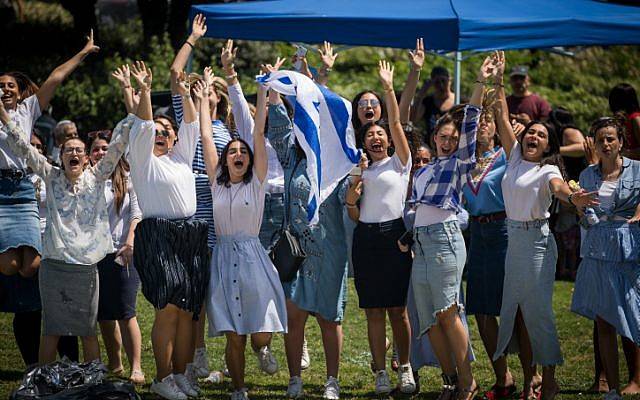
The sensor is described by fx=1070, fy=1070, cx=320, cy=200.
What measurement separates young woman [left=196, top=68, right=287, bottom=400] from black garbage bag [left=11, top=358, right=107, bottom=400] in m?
0.81

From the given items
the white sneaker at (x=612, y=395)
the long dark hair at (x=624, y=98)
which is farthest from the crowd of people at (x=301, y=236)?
the long dark hair at (x=624, y=98)

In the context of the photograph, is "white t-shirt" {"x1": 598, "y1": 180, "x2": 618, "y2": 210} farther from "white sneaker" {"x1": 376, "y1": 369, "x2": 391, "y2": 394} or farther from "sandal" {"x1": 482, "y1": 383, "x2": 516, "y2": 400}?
"white sneaker" {"x1": 376, "y1": 369, "x2": 391, "y2": 394}

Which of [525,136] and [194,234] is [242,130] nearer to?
[194,234]

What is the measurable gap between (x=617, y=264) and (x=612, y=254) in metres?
0.08

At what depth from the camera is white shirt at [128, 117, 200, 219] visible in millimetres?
6758

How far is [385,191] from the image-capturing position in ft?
23.8

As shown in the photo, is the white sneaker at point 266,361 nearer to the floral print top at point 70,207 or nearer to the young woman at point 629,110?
the floral print top at point 70,207

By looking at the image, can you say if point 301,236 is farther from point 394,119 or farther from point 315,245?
point 394,119

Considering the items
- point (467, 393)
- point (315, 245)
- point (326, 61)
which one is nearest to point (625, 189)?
point (467, 393)

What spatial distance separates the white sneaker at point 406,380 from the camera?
743 centimetres

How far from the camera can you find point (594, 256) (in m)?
7.19

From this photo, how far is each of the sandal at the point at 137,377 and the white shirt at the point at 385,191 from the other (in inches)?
77.4

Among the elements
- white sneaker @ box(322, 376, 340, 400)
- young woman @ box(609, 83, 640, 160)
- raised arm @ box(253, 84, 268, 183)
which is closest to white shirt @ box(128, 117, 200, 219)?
raised arm @ box(253, 84, 268, 183)

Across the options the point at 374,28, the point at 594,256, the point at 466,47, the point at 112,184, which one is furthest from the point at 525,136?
the point at 112,184
